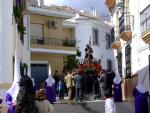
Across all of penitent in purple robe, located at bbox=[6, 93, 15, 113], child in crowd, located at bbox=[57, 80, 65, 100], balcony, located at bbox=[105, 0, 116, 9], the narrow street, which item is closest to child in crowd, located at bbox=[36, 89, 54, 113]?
penitent in purple robe, located at bbox=[6, 93, 15, 113]

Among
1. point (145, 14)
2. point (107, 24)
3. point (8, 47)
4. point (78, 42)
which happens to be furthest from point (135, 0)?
point (107, 24)

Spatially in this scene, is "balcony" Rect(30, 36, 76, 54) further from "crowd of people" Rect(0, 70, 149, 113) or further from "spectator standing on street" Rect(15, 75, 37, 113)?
"spectator standing on street" Rect(15, 75, 37, 113)

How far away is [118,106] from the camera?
21094mm

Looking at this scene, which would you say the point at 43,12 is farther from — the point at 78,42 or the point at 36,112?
the point at 36,112

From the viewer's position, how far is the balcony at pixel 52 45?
3902cm

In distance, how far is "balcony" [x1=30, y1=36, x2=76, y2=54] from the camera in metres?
39.0

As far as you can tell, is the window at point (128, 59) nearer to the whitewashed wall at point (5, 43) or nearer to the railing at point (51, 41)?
the whitewashed wall at point (5, 43)

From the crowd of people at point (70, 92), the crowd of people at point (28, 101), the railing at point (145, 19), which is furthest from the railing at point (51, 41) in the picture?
the crowd of people at point (28, 101)

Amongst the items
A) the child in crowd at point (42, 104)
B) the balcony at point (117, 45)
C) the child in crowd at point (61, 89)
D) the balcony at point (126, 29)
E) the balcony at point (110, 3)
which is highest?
the balcony at point (110, 3)

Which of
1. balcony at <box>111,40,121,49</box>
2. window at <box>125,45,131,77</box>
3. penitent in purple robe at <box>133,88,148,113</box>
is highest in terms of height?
balcony at <box>111,40,121,49</box>

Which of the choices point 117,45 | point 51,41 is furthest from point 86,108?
point 51,41

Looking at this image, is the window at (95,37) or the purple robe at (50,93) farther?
the window at (95,37)

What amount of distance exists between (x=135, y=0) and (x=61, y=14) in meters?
19.4

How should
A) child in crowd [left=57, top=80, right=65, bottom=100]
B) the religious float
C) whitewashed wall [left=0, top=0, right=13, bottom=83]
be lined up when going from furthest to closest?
child in crowd [left=57, top=80, right=65, bottom=100], the religious float, whitewashed wall [left=0, top=0, right=13, bottom=83]
